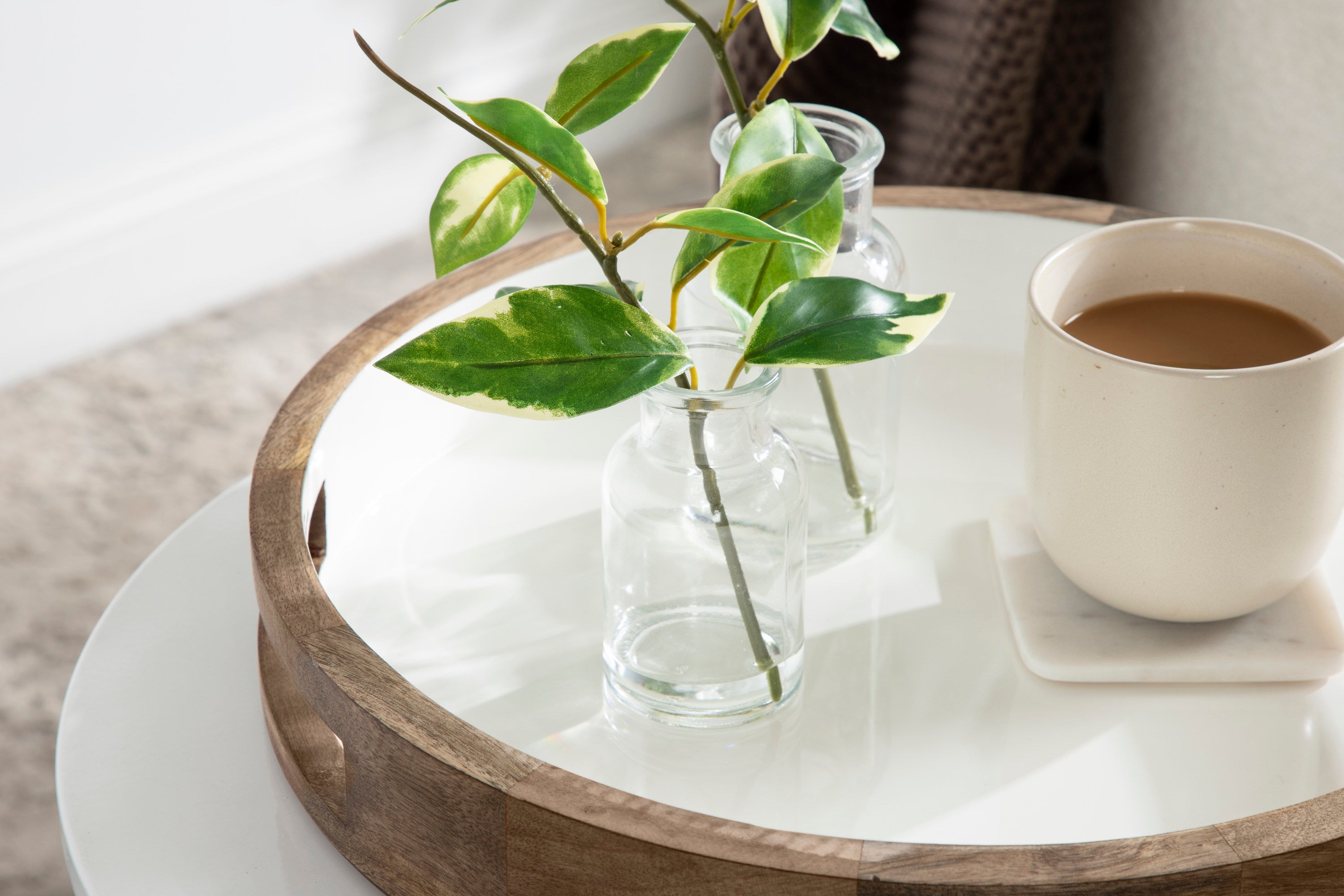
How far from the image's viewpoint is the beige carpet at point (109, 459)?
98cm

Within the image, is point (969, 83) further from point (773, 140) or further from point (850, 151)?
point (773, 140)

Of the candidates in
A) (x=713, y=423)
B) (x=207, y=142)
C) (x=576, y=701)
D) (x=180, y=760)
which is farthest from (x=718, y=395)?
(x=207, y=142)

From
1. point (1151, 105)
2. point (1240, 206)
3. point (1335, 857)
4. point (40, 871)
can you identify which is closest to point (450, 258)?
point (1335, 857)

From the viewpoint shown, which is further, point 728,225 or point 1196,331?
point 1196,331

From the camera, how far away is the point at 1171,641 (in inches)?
20.0

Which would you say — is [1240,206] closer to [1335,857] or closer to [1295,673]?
[1295,673]

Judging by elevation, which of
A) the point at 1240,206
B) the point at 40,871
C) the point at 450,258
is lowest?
the point at 40,871

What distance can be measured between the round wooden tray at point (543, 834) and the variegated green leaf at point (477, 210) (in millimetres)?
122

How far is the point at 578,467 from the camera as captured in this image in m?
0.65

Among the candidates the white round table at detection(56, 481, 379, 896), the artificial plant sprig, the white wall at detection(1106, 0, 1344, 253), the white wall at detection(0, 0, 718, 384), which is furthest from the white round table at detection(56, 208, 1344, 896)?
the white wall at detection(0, 0, 718, 384)

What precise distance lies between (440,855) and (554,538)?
0.70 feet

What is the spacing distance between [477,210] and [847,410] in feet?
0.83

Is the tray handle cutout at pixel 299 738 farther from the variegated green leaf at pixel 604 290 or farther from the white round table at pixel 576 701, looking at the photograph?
the variegated green leaf at pixel 604 290

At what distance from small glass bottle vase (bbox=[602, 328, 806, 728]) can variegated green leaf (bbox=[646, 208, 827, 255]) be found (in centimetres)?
9
